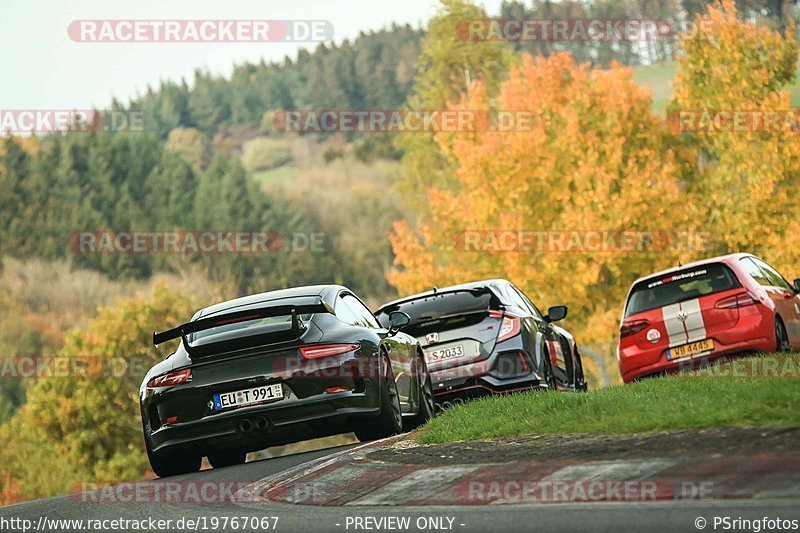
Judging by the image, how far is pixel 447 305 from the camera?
51.9ft

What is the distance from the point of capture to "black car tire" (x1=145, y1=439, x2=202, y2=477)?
11.8 metres

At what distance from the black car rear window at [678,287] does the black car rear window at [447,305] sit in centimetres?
313

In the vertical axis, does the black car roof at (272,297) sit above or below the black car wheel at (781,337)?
above

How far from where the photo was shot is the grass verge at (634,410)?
30.4 ft

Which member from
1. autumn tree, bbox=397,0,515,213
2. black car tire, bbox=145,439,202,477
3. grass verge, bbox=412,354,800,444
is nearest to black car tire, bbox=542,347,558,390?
grass verge, bbox=412,354,800,444

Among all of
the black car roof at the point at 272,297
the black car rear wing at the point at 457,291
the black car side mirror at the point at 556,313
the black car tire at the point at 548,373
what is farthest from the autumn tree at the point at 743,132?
the black car roof at the point at 272,297

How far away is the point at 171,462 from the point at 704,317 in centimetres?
791

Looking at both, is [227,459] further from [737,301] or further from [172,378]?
[737,301]

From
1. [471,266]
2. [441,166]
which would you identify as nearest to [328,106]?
[441,166]

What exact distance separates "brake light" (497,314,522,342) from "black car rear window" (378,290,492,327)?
29cm

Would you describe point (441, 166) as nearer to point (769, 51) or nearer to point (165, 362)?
point (769, 51)

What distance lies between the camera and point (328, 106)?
149750 millimetres

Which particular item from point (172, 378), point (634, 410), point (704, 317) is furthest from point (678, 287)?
point (172, 378)

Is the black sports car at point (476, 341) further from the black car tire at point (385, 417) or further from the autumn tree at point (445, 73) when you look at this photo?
the autumn tree at point (445, 73)
